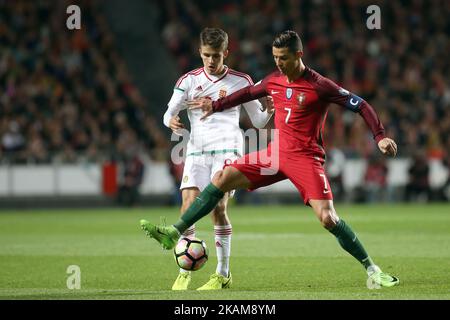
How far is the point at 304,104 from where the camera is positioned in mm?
9273

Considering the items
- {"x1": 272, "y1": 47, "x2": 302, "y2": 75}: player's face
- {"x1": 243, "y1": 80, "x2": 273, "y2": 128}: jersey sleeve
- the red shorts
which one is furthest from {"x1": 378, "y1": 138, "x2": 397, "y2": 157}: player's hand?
{"x1": 243, "y1": 80, "x2": 273, "y2": 128}: jersey sleeve

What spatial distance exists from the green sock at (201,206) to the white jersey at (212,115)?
2.70ft

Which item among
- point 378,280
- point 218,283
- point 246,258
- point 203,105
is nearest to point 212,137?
point 203,105

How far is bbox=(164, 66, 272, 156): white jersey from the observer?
9.92 meters

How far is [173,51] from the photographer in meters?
30.7

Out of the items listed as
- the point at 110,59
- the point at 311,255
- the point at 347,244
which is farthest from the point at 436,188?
the point at 347,244

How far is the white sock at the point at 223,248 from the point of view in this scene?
32.0 ft

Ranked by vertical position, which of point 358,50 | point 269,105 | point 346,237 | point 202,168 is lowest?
point 346,237

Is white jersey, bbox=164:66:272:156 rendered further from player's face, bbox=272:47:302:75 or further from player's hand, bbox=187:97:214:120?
player's face, bbox=272:47:302:75

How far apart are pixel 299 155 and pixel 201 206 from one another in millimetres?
1037

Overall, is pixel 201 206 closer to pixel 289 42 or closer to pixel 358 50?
pixel 289 42

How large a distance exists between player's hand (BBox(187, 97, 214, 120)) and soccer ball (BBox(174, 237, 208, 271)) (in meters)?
1.25

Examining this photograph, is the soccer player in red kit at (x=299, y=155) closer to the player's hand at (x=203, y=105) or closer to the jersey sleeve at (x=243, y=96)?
the jersey sleeve at (x=243, y=96)

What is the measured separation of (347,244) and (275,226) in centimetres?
926
